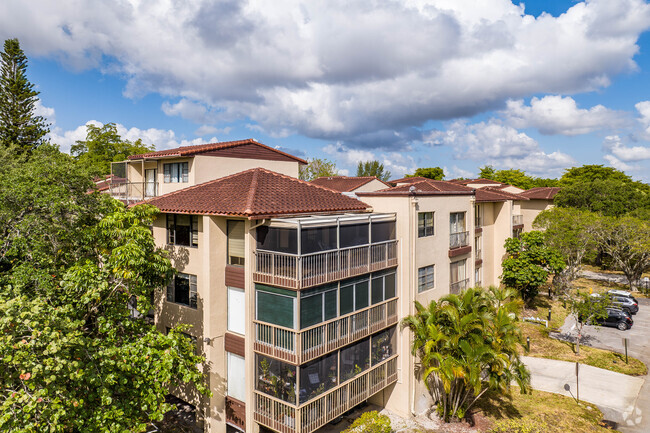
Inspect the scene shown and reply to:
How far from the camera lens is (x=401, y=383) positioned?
1923 cm

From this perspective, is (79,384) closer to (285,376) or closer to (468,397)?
(285,376)

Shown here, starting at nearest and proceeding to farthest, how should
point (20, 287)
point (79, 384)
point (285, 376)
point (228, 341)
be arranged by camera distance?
point (79, 384) < point (20, 287) < point (285, 376) < point (228, 341)

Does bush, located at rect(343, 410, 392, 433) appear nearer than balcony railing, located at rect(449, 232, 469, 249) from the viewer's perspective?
Yes

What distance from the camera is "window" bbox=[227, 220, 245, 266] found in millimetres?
15781

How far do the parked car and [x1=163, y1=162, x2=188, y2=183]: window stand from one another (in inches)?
1261

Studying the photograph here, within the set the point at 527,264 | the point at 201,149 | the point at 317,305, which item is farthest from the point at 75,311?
the point at 527,264

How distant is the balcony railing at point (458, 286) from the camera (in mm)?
22938

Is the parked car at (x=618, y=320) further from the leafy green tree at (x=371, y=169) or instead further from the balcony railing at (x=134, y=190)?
the leafy green tree at (x=371, y=169)

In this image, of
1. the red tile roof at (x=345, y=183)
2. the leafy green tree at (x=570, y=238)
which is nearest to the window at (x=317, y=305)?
the red tile roof at (x=345, y=183)

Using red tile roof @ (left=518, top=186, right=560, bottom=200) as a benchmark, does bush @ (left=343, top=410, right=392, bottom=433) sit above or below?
below

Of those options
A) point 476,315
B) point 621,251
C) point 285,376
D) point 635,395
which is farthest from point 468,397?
point 621,251

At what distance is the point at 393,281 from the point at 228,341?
8109 mm

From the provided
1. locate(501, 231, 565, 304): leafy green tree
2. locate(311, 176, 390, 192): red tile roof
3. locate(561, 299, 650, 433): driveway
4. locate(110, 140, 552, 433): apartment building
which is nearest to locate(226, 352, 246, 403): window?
locate(110, 140, 552, 433): apartment building

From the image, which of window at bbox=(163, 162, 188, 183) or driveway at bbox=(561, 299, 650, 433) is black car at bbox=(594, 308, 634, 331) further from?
window at bbox=(163, 162, 188, 183)
